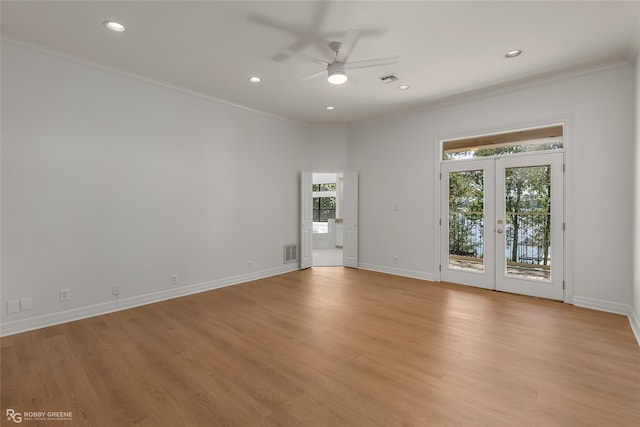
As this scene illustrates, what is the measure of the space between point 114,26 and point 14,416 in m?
3.30

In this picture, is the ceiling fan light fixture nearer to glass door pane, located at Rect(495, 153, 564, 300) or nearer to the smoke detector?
the smoke detector

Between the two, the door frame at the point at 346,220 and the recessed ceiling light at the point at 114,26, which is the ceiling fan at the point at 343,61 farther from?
the door frame at the point at 346,220

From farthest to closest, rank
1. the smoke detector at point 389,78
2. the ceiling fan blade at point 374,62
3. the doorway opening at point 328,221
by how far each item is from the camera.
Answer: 1. the doorway opening at point 328,221
2. the smoke detector at point 389,78
3. the ceiling fan blade at point 374,62

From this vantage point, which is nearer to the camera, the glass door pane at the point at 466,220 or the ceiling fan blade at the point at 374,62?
the ceiling fan blade at the point at 374,62

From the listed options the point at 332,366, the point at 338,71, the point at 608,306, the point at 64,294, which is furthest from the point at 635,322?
the point at 64,294

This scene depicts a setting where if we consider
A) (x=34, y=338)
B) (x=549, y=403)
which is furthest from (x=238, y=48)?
(x=549, y=403)

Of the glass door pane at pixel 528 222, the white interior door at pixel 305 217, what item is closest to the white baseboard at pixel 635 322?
the glass door pane at pixel 528 222

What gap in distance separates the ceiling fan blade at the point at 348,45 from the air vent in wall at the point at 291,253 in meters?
3.79

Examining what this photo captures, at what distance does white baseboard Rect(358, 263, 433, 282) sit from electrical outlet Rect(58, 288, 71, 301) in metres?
4.87

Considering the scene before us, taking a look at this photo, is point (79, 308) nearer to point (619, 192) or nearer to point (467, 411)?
point (467, 411)

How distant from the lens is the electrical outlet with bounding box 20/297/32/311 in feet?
10.7

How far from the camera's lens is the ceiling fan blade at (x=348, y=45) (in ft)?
10.3

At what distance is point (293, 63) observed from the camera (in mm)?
3758

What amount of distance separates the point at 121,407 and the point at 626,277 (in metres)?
5.44
